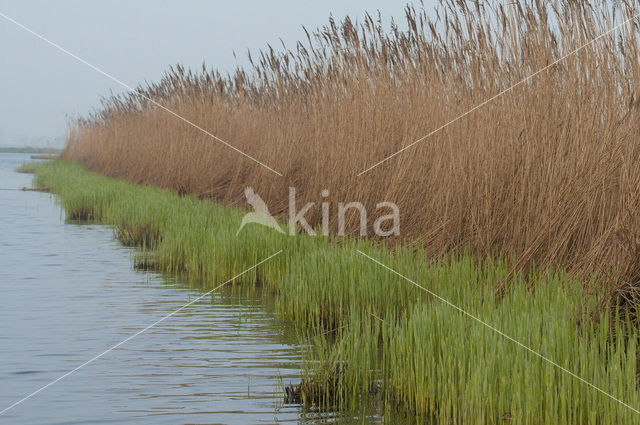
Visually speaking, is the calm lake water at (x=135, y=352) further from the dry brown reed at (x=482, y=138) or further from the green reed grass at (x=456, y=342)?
the dry brown reed at (x=482, y=138)

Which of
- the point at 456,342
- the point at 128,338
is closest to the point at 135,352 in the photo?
the point at 128,338

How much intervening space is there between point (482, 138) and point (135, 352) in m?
3.06

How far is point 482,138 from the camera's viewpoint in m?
6.06

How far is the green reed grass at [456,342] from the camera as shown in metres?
3.16

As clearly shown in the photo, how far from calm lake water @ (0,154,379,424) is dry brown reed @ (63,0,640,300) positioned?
1740 millimetres

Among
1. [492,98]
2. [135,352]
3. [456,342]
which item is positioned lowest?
[135,352]

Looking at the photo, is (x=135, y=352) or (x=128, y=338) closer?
(x=135, y=352)

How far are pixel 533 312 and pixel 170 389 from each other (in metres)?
1.88

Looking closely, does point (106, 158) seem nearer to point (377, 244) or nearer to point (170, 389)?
point (377, 244)

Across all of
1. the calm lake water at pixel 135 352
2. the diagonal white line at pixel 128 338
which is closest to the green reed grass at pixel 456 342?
the diagonal white line at pixel 128 338

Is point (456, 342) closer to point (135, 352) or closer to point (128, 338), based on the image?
point (135, 352)

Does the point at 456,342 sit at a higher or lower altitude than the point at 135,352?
higher

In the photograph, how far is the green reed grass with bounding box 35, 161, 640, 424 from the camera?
10.4 ft

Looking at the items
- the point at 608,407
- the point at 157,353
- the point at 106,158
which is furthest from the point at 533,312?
the point at 106,158
